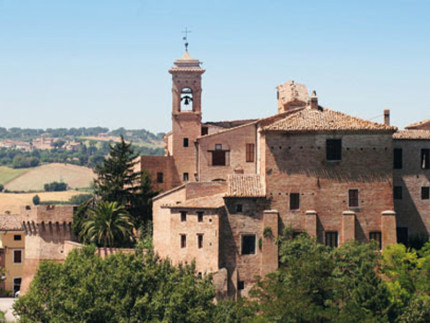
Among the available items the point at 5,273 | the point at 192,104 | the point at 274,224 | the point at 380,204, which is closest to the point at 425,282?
the point at 380,204

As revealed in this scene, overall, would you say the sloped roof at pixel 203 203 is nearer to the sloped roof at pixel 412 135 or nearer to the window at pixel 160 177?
the sloped roof at pixel 412 135

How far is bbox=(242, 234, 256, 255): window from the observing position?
183 ft

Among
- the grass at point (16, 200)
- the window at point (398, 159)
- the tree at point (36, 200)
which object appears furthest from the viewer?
the tree at point (36, 200)

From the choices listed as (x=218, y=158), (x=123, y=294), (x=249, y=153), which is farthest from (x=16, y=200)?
(x=123, y=294)

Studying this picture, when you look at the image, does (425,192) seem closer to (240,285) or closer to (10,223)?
(240,285)

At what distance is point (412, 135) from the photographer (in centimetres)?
Result: 5994

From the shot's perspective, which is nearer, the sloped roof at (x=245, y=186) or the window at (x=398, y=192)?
the sloped roof at (x=245, y=186)

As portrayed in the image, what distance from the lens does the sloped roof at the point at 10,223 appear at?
77.6 metres

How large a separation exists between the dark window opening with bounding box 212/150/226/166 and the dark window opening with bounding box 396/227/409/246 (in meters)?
12.9

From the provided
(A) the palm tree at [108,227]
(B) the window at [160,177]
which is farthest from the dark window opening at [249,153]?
(A) the palm tree at [108,227]

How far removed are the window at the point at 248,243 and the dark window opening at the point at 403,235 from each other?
9.93 metres

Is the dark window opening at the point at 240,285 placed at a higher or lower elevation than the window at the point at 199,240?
lower

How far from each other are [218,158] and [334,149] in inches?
444

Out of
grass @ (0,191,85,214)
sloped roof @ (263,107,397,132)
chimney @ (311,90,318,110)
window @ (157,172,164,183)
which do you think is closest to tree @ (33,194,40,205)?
grass @ (0,191,85,214)
